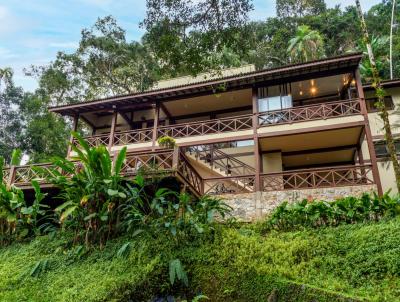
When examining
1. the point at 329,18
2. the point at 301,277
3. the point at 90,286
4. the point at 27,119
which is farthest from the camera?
the point at 329,18

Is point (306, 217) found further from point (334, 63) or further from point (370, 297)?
point (334, 63)

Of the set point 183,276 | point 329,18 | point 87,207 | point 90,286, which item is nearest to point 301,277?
point 183,276

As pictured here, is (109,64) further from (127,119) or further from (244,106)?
(244,106)

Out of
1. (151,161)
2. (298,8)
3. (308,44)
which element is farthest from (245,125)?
(298,8)

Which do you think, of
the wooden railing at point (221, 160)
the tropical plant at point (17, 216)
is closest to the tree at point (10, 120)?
the wooden railing at point (221, 160)

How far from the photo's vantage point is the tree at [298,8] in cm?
3375

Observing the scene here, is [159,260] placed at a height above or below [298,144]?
below

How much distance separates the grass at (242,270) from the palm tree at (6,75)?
22.4m

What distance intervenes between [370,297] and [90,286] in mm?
4434

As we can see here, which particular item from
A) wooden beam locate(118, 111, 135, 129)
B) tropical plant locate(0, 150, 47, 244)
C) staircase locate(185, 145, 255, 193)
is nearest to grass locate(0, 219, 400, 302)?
tropical plant locate(0, 150, 47, 244)

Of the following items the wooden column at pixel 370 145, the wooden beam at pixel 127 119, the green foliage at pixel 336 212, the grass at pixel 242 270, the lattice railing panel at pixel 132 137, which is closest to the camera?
the grass at pixel 242 270

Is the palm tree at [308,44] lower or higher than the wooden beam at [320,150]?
higher

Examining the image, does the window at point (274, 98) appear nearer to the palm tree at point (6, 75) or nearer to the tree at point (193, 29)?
the tree at point (193, 29)

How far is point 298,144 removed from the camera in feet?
47.5
